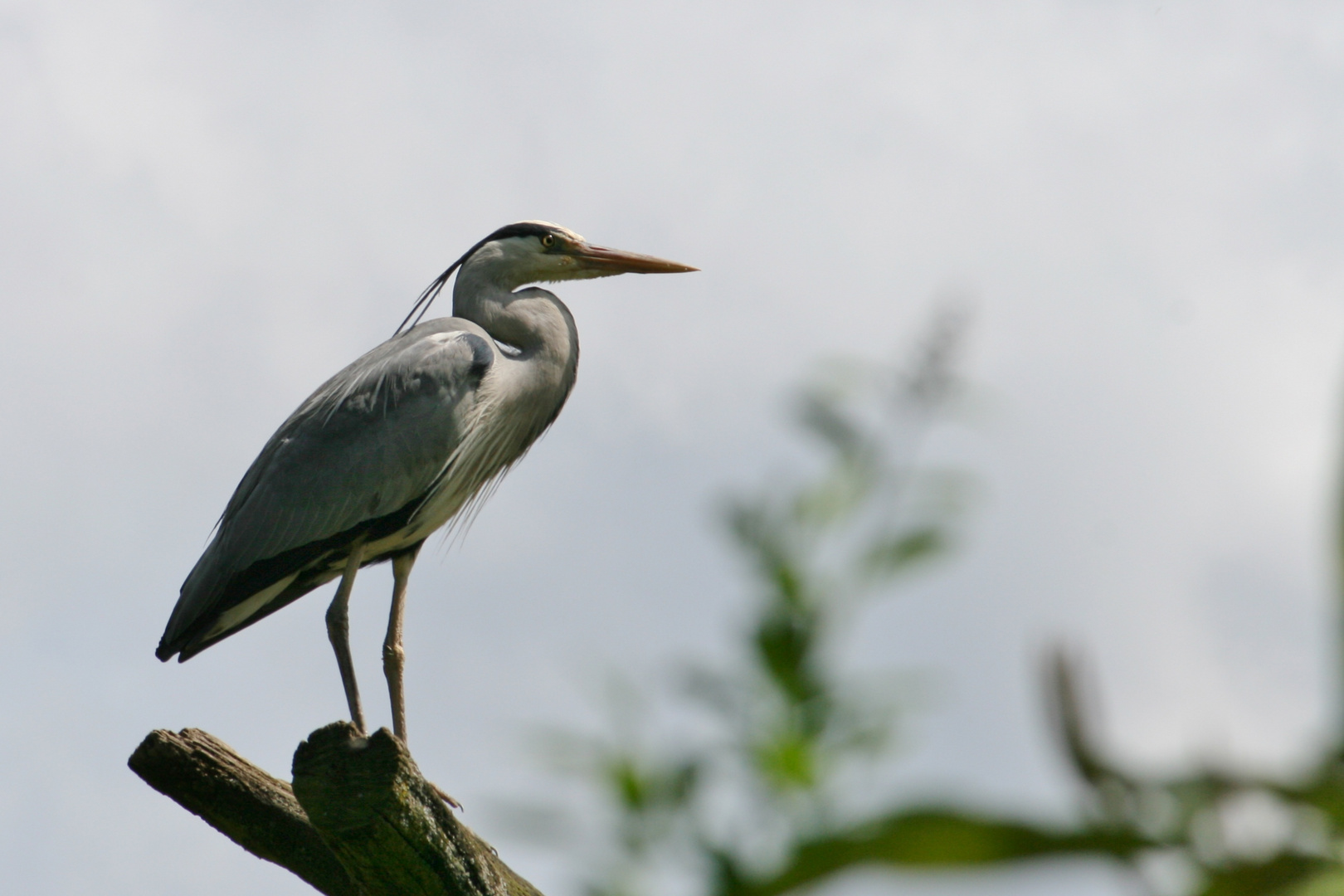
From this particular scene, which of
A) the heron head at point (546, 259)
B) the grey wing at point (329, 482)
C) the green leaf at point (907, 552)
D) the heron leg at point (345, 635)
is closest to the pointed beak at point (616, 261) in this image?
the heron head at point (546, 259)

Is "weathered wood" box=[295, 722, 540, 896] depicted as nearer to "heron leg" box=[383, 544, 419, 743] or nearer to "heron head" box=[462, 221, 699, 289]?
"heron leg" box=[383, 544, 419, 743]

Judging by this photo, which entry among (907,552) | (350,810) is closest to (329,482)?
(350,810)

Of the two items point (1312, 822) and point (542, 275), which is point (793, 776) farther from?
point (542, 275)

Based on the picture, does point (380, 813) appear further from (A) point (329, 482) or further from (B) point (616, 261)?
(B) point (616, 261)

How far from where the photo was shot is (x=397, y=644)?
6398 mm

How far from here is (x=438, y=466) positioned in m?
6.34

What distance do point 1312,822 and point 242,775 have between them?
12.4ft

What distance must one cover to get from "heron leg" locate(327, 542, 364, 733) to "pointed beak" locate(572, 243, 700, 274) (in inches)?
89.0

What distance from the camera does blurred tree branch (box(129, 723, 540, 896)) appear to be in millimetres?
3127

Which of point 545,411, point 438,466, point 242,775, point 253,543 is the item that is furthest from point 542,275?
point 242,775

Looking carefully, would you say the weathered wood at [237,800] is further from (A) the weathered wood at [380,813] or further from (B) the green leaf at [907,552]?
(B) the green leaf at [907,552]

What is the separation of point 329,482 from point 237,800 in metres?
2.59

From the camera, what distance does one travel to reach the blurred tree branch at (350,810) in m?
3.13

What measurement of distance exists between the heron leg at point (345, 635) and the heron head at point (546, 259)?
6.30ft
